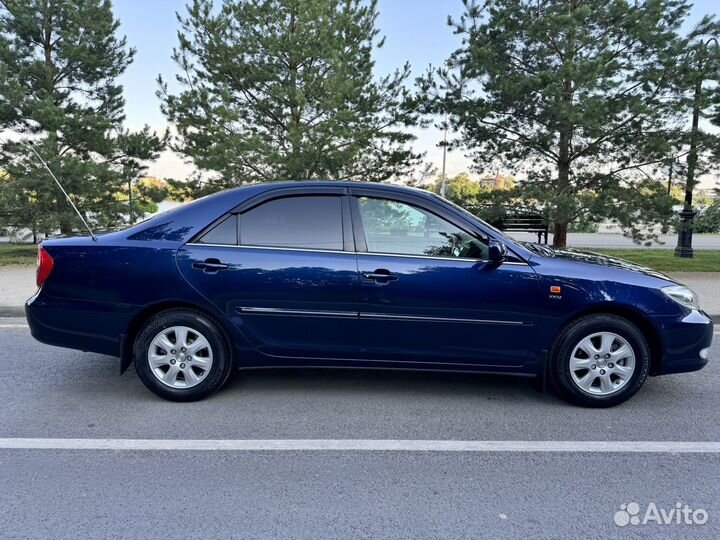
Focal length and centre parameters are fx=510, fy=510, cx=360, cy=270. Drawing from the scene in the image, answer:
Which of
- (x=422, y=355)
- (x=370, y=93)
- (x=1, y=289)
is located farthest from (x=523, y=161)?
(x=1, y=289)

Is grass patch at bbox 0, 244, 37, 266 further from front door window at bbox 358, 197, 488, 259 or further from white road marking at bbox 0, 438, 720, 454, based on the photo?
front door window at bbox 358, 197, 488, 259

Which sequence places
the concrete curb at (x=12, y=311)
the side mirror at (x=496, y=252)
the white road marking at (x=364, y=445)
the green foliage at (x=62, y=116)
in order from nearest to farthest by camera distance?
the white road marking at (x=364, y=445)
the side mirror at (x=496, y=252)
the concrete curb at (x=12, y=311)
the green foliage at (x=62, y=116)

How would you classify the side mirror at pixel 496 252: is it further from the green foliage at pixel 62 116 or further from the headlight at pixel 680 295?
the green foliage at pixel 62 116

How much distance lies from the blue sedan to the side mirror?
11 millimetres

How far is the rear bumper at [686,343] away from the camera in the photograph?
374 cm

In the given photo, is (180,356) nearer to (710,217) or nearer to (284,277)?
(284,277)

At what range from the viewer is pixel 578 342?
3729 millimetres

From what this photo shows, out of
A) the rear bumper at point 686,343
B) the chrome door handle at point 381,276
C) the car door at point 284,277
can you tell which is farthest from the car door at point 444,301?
the rear bumper at point 686,343

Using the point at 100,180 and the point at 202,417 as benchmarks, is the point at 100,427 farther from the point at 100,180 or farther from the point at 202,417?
the point at 100,180

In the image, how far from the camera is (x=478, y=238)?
3.81 m

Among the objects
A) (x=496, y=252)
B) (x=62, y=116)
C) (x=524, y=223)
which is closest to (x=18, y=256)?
(x=62, y=116)

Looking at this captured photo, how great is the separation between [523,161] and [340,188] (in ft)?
27.2

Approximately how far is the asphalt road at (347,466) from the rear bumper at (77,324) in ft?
1.50

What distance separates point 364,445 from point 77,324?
2.38 metres
